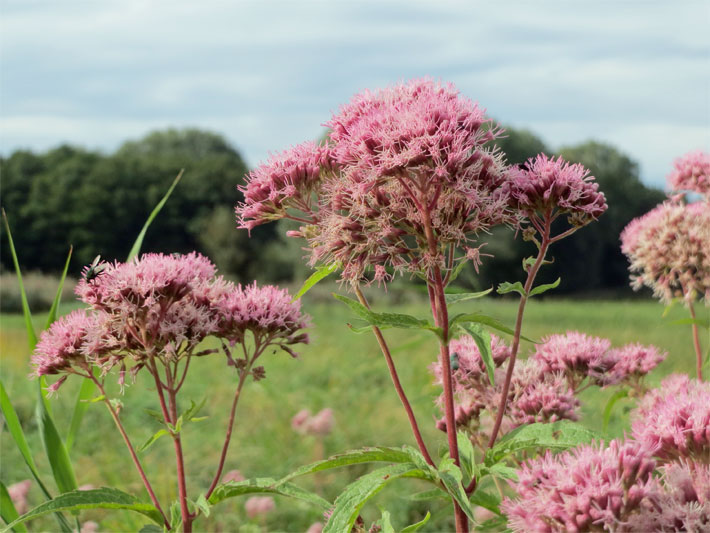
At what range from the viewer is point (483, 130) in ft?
7.49

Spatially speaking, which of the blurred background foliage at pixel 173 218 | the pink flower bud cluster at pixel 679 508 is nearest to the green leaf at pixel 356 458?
the pink flower bud cluster at pixel 679 508

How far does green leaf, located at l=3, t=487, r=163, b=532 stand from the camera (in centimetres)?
219

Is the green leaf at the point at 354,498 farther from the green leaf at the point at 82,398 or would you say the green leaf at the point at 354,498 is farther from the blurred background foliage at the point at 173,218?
the blurred background foliage at the point at 173,218

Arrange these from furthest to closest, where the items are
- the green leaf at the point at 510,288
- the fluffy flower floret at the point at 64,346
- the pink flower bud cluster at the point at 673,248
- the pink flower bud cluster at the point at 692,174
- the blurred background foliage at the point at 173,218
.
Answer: the blurred background foliage at the point at 173,218 < the pink flower bud cluster at the point at 692,174 < the pink flower bud cluster at the point at 673,248 < the fluffy flower floret at the point at 64,346 < the green leaf at the point at 510,288

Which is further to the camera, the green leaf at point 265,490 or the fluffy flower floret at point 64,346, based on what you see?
the fluffy flower floret at point 64,346

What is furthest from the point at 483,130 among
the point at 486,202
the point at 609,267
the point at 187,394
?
the point at 609,267

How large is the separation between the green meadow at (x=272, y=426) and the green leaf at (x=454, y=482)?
0.45 metres

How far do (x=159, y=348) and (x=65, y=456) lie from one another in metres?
0.84

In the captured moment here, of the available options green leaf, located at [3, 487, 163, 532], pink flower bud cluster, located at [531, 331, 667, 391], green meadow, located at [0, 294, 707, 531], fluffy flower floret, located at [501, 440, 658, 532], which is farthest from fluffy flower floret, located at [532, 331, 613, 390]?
green leaf, located at [3, 487, 163, 532]

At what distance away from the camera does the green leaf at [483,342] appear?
2.21 metres

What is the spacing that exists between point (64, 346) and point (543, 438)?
5.35 feet

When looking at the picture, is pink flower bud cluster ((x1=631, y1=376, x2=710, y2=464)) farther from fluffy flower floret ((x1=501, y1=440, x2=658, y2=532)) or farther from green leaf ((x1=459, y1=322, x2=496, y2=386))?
green leaf ((x1=459, y1=322, x2=496, y2=386))

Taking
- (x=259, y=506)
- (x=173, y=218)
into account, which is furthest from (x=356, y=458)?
(x=173, y=218)

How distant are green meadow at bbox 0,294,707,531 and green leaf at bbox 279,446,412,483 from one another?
0.39 metres
